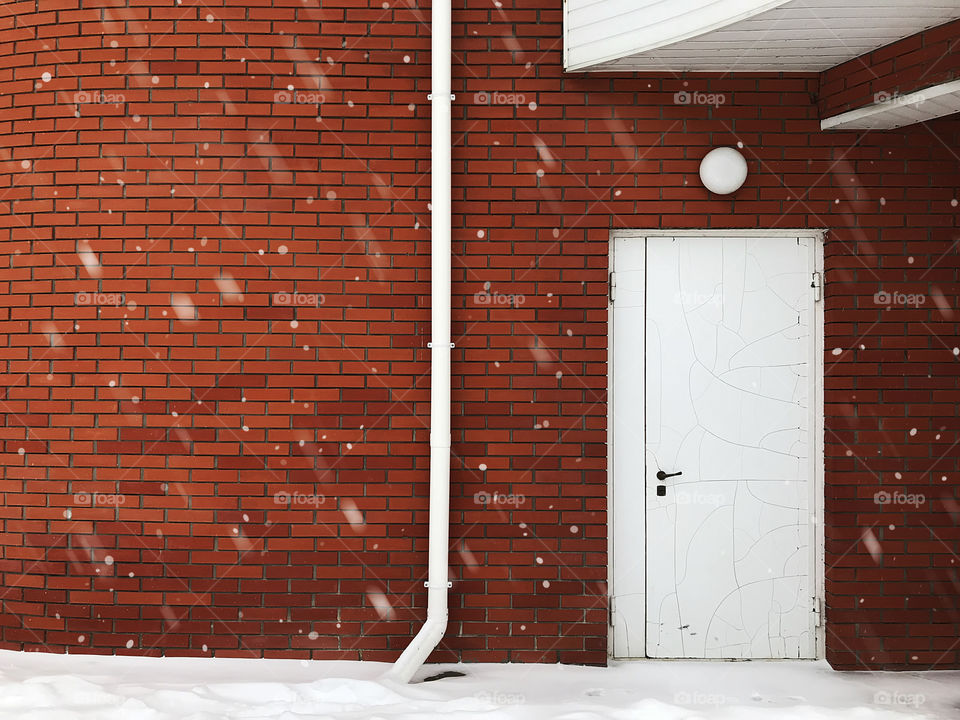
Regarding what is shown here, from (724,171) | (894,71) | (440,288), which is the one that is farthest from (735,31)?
(440,288)

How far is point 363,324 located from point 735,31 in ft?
8.69

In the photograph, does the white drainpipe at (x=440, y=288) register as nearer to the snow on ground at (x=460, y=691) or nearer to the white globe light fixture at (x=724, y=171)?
the snow on ground at (x=460, y=691)

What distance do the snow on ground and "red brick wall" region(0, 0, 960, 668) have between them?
0.17 m

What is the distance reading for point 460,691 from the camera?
3.99 metres

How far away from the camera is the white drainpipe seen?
424 centimetres

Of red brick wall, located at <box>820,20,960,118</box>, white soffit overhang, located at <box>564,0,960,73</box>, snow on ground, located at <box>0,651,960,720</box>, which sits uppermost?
white soffit overhang, located at <box>564,0,960,73</box>

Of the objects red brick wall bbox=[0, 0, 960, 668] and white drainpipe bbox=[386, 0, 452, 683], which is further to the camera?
red brick wall bbox=[0, 0, 960, 668]

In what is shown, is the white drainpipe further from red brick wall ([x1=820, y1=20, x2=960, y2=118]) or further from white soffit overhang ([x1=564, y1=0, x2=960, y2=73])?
red brick wall ([x1=820, y1=20, x2=960, y2=118])

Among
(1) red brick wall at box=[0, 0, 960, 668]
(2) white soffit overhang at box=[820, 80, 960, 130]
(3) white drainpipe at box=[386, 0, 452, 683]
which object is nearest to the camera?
(2) white soffit overhang at box=[820, 80, 960, 130]

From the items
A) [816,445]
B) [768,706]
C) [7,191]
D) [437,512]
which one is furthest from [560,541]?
[7,191]

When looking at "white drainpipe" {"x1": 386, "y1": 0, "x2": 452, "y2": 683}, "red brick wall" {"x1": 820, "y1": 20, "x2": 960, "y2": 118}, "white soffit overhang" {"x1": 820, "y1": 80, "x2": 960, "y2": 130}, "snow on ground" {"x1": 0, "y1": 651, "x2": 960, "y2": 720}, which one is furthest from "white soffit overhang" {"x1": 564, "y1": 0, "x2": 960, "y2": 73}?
"snow on ground" {"x1": 0, "y1": 651, "x2": 960, "y2": 720}

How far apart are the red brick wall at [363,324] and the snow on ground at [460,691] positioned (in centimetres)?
17

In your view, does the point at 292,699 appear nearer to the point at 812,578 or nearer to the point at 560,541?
the point at 560,541

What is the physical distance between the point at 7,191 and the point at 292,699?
354 centimetres
